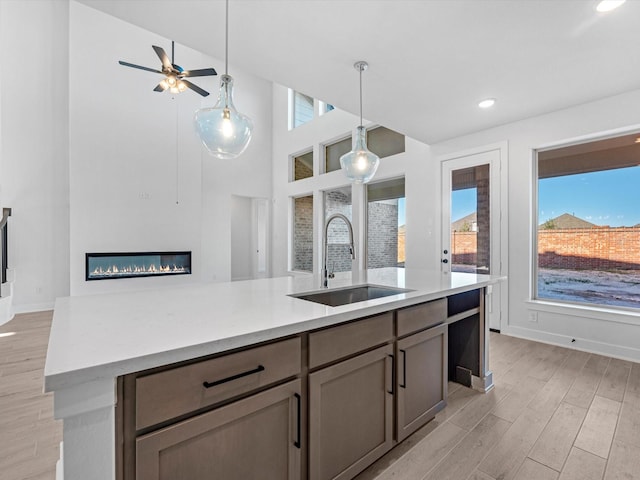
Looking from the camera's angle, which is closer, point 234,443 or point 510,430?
point 234,443

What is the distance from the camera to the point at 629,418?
1937 mm

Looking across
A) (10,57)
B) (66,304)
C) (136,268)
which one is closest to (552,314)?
(66,304)

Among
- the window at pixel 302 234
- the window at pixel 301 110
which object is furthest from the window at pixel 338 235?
the window at pixel 301 110

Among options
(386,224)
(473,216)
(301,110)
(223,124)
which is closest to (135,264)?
(386,224)

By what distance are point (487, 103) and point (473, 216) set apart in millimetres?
1438

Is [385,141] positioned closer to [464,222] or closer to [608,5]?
[464,222]

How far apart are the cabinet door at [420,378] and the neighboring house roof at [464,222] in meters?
2.60

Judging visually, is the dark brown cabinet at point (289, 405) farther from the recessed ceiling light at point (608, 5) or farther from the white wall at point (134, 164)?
the white wall at point (134, 164)

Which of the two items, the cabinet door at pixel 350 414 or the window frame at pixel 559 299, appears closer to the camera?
the cabinet door at pixel 350 414

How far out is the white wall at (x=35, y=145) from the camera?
496 cm

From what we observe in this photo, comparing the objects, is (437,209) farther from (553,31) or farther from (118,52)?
(118,52)

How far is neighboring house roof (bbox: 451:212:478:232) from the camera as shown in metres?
4.04

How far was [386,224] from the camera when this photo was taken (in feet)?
17.4

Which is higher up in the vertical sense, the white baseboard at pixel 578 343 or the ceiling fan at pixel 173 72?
the ceiling fan at pixel 173 72
